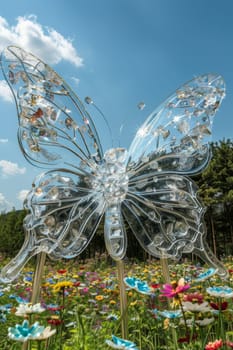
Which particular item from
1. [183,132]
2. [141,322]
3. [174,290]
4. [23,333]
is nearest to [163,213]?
[183,132]

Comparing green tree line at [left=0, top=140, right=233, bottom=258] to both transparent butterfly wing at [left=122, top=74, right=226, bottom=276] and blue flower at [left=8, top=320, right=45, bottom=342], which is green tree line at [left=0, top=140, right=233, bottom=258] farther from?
blue flower at [left=8, top=320, right=45, bottom=342]

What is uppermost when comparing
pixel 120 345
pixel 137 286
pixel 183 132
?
pixel 183 132

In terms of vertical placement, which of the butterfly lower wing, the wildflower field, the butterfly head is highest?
the butterfly lower wing

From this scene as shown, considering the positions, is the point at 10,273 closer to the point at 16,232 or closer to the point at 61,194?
the point at 61,194

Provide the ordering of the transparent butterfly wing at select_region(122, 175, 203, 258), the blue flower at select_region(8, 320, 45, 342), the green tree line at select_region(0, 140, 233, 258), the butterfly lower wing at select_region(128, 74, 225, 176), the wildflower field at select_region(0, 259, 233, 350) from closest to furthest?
the blue flower at select_region(8, 320, 45, 342), the wildflower field at select_region(0, 259, 233, 350), the transparent butterfly wing at select_region(122, 175, 203, 258), the butterfly lower wing at select_region(128, 74, 225, 176), the green tree line at select_region(0, 140, 233, 258)

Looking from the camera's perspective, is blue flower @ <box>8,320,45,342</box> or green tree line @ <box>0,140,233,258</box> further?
green tree line @ <box>0,140,233,258</box>

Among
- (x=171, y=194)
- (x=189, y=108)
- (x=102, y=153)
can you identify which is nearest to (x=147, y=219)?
(x=171, y=194)

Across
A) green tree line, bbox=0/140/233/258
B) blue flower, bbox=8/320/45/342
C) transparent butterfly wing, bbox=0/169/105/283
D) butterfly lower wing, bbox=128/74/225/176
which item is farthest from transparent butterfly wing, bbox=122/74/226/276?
green tree line, bbox=0/140/233/258

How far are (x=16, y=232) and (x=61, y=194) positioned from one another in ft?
52.2

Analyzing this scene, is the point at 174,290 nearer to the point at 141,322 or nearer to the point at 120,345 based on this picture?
the point at 120,345

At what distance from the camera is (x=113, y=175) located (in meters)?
1.55

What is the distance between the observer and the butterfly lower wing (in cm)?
162

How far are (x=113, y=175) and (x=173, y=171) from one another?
0.32 metres

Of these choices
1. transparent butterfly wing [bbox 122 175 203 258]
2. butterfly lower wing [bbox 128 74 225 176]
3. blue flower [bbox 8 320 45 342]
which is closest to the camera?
blue flower [bbox 8 320 45 342]
